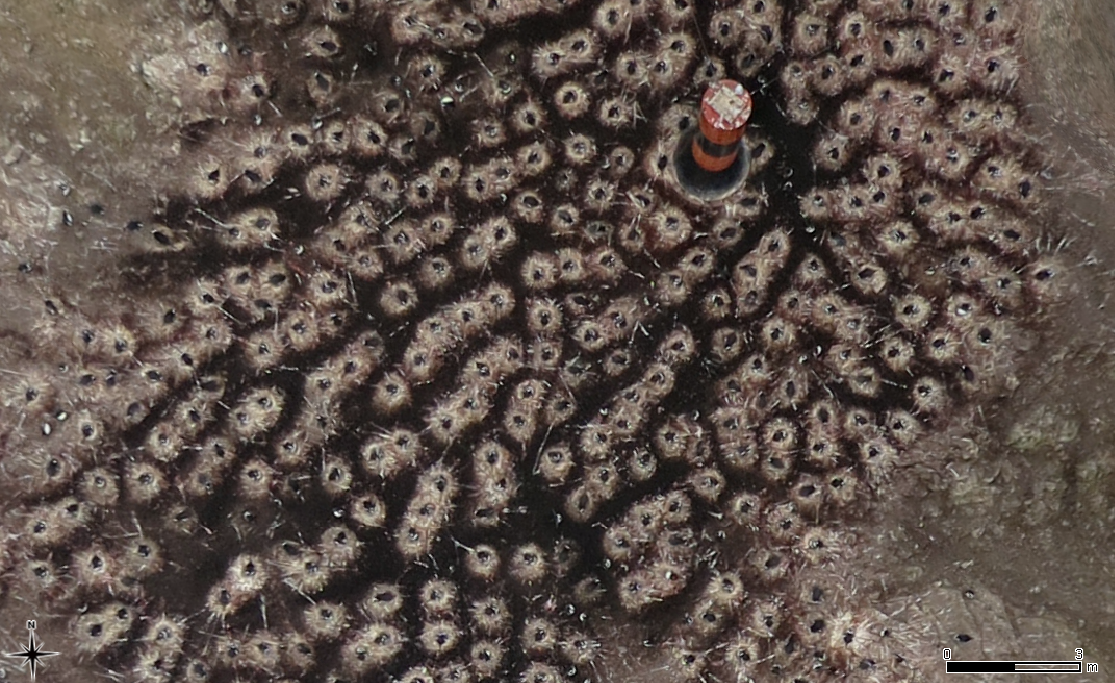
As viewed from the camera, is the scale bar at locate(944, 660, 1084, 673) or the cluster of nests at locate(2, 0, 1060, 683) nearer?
the scale bar at locate(944, 660, 1084, 673)

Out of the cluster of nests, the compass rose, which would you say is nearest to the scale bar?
the cluster of nests

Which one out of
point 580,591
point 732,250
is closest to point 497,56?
point 732,250

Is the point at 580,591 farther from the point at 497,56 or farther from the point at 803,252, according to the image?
the point at 497,56

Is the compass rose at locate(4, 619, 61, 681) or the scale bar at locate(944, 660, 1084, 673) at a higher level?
A: the compass rose at locate(4, 619, 61, 681)

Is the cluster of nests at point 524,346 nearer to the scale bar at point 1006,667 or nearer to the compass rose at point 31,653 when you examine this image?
the compass rose at point 31,653

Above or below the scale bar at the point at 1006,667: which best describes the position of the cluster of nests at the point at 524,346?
above

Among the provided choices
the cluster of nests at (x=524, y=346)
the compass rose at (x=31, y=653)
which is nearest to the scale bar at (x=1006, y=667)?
the cluster of nests at (x=524, y=346)

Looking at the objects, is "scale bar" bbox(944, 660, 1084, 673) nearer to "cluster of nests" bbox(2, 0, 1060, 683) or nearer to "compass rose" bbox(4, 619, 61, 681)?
"cluster of nests" bbox(2, 0, 1060, 683)
